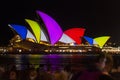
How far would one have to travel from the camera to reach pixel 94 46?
44.0m

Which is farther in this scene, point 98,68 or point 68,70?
point 68,70

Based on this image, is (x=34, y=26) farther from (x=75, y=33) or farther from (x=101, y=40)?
(x=101, y=40)

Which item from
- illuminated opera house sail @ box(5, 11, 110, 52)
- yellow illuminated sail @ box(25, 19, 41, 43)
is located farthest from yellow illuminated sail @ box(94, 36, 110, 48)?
yellow illuminated sail @ box(25, 19, 41, 43)

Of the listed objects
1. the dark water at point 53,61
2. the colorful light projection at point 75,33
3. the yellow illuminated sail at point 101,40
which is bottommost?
the dark water at point 53,61

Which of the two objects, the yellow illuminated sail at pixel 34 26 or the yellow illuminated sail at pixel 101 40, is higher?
the yellow illuminated sail at pixel 34 26

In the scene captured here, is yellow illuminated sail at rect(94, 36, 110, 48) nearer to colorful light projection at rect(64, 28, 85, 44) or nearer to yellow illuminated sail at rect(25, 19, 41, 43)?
colorful light projection at rect(64, 28, 85, 44)

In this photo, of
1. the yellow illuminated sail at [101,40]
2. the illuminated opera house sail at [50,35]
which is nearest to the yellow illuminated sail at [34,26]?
the illuminated opera house sail at [50,35]

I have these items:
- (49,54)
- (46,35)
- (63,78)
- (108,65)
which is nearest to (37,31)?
(46,35)

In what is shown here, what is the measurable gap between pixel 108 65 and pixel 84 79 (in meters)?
0.25

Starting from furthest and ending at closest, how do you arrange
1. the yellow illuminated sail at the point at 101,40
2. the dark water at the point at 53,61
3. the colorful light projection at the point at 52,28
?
1. the yellow illuminated sail at the point at 101,40
2. the colorful light projection at the point at 52,28
3. the dark water at the point at 53,61

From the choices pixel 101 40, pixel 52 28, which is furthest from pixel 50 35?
pixel 101 40

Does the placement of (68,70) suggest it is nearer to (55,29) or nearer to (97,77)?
(97,77)

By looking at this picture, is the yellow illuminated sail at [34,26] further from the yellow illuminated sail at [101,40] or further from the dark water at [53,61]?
the yellow illuminated sail at [101,40]

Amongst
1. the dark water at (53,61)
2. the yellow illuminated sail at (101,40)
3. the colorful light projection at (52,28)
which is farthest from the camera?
the yellow illuminated sail at (101,40)
